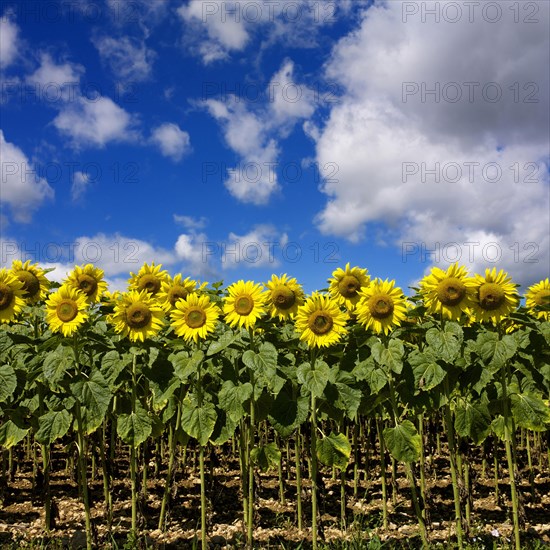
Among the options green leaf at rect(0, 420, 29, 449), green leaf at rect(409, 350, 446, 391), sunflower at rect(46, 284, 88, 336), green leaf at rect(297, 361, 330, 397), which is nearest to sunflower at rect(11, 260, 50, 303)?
sunflower at rect(46, 284, 88, 336)

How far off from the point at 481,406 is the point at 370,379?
4.17 ft

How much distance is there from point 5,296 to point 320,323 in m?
3.85

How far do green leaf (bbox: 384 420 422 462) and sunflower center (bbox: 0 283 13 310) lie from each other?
15.4 feet

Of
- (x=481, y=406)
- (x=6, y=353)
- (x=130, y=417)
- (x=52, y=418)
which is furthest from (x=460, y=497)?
(x=6, y=353)

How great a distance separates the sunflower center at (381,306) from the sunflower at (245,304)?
3.86 ft

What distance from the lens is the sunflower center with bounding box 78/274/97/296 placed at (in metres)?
6.87

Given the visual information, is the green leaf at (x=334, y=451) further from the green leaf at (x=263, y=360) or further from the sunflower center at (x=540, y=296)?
the sunflower center at (x=540, y=296)

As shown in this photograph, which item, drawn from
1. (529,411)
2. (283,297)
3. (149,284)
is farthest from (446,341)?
(149,284)

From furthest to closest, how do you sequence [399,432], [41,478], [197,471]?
[197,471]
[41,478]
[399,432]

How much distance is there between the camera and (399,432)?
5.50 m

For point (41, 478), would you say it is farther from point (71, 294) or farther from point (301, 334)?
point (301, 334)

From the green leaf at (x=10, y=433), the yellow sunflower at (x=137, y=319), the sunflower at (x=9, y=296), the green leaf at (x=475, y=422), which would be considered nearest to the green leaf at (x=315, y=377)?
the green leaf at (x=475, y=422)

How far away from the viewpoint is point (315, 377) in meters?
5.39

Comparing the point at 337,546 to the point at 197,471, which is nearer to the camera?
the point at 337,546
